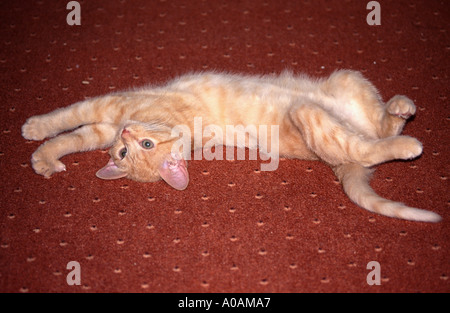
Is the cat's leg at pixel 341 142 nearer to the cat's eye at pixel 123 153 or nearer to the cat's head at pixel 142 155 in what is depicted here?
the cat's head at pixel 142 155

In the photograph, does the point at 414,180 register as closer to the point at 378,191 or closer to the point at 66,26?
the point at 378,191

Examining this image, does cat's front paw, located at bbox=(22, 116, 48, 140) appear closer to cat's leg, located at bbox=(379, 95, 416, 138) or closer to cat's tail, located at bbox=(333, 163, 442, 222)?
cat's tail, located at bbox=(333, 163, 442, 222)

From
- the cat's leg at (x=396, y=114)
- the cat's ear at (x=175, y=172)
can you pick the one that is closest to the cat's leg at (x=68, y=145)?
the cat's ear at (x=175, y=172)

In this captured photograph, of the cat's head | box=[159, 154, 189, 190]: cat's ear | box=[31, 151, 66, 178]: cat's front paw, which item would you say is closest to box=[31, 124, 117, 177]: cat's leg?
box=[31, 151, 66, 178]: cat's front paw

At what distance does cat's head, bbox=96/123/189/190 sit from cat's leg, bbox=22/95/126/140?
17 cm

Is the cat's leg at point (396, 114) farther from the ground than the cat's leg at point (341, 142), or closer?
farther from the ground

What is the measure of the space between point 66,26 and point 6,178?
44.2 inches

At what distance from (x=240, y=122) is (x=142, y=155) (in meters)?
0.47

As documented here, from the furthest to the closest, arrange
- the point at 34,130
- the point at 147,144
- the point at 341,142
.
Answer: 1. the point at 34,130
2. the point at 147,144
3. the point at 341,142

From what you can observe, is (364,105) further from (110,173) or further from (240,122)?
(110,173)

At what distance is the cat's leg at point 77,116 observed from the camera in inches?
76.5

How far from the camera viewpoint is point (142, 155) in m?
1.83

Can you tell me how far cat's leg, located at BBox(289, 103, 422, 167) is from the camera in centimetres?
163

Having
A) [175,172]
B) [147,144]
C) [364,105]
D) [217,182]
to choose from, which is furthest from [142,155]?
[364,105]
